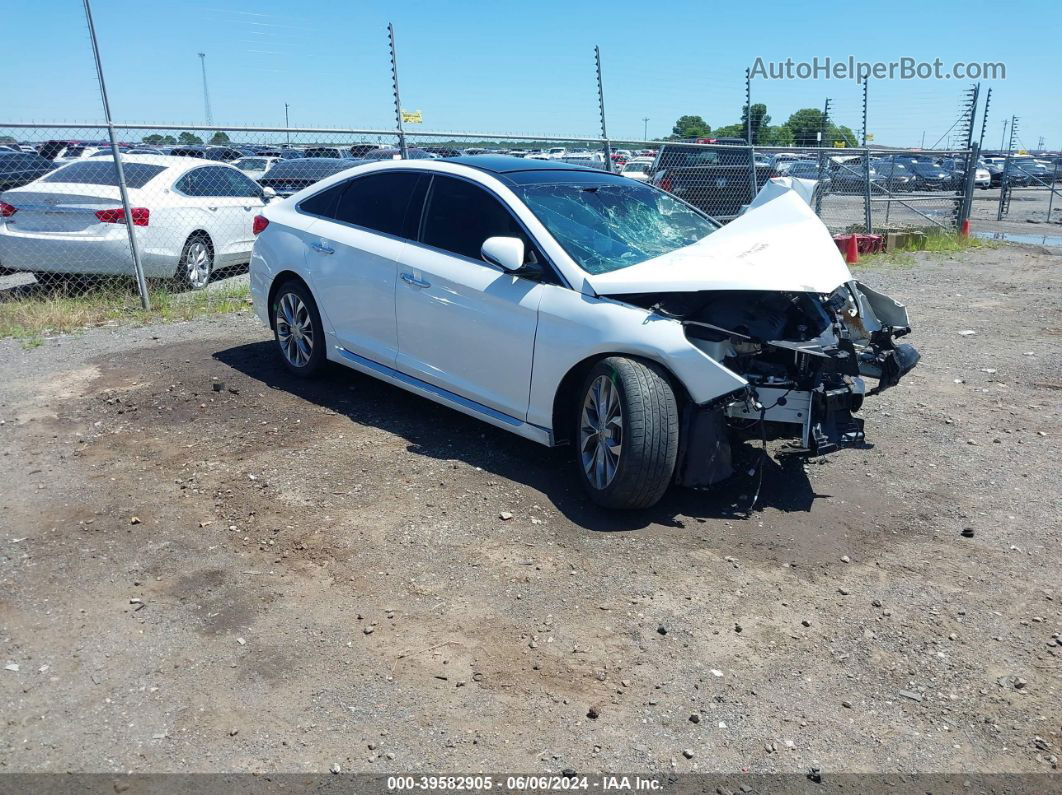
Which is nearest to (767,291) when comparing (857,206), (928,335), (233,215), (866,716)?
(866,716)

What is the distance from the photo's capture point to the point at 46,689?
128 inches

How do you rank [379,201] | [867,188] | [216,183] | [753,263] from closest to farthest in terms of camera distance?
[753,263] → [379,201] → [216,183] → [867,188]

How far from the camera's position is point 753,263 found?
4.84 m

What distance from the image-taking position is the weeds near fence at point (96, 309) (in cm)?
873

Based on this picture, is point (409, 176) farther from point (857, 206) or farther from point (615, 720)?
point (857, 206)

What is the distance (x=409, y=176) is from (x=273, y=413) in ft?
6.15

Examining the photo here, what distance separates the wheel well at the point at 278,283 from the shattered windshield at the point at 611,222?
203cm

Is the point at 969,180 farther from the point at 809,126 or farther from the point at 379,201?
the point at 379,201

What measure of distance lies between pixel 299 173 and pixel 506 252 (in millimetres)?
10117

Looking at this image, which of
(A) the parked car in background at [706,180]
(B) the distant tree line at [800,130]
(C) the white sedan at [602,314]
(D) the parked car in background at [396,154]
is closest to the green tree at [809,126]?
(B) the distant tree line at [800,130]

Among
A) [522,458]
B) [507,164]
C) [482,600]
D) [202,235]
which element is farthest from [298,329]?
[202,235]

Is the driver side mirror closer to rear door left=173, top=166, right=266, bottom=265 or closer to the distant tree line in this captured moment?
rear door left=173, top=166, right=266, bottom=265

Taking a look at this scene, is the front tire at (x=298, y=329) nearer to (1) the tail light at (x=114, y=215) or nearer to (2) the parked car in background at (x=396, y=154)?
(2) the parked car in background at (x=396, y=154)

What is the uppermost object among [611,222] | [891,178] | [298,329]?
[611,222]
